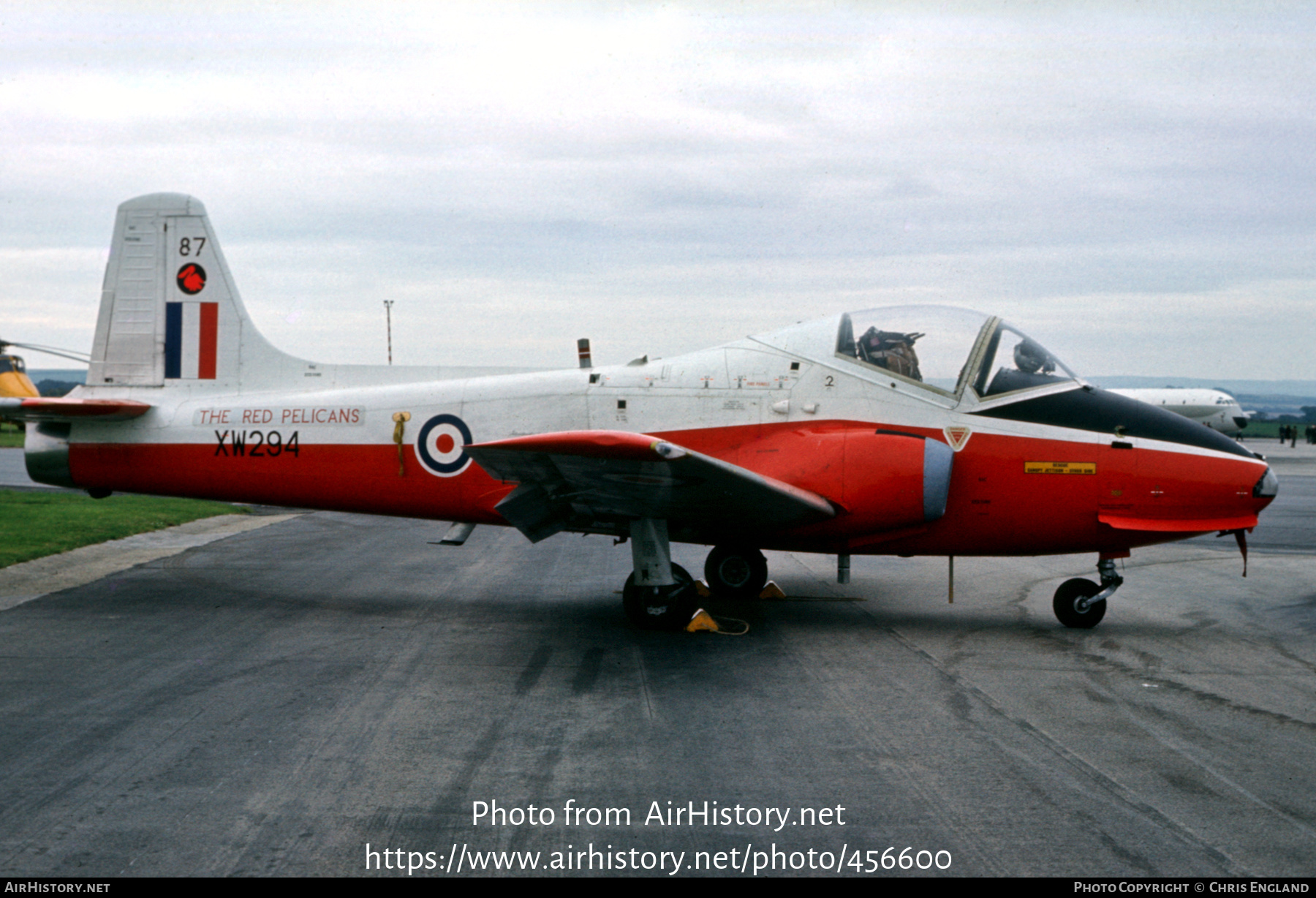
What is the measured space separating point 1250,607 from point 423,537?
11.5 meters

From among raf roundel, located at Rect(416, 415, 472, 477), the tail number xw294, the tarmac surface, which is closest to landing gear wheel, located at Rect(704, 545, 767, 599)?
the tarmac surface

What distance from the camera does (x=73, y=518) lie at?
16.4 metres

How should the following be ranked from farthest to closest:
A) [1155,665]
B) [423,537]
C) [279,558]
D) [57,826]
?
[423,537] < [279,558] < [1155,665] < [57,826]

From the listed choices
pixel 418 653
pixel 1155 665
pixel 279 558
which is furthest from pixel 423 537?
pixel 1155 665

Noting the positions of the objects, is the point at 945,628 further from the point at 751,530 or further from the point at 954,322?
the point at 954,322

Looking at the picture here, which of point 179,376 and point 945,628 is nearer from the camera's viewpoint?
point 945,628

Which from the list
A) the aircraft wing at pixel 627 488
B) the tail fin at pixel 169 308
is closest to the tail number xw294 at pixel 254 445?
the tail fin at pixel 169 308

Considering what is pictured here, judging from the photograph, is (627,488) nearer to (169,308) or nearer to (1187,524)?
(1187,524)

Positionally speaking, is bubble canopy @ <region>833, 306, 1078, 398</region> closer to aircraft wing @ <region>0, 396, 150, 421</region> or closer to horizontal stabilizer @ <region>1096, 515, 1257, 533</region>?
horizontal stabilizer @ <region>1096, 515, 1257, 533</region>

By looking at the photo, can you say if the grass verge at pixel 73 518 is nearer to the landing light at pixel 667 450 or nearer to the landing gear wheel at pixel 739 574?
the landing gear wheel at pixel 739 574

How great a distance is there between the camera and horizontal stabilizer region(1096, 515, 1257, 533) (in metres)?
8.71

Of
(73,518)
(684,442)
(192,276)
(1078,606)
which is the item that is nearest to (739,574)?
(684,442)

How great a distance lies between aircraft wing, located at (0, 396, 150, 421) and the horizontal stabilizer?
10.0 metres

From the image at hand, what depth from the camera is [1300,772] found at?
17.5ft
